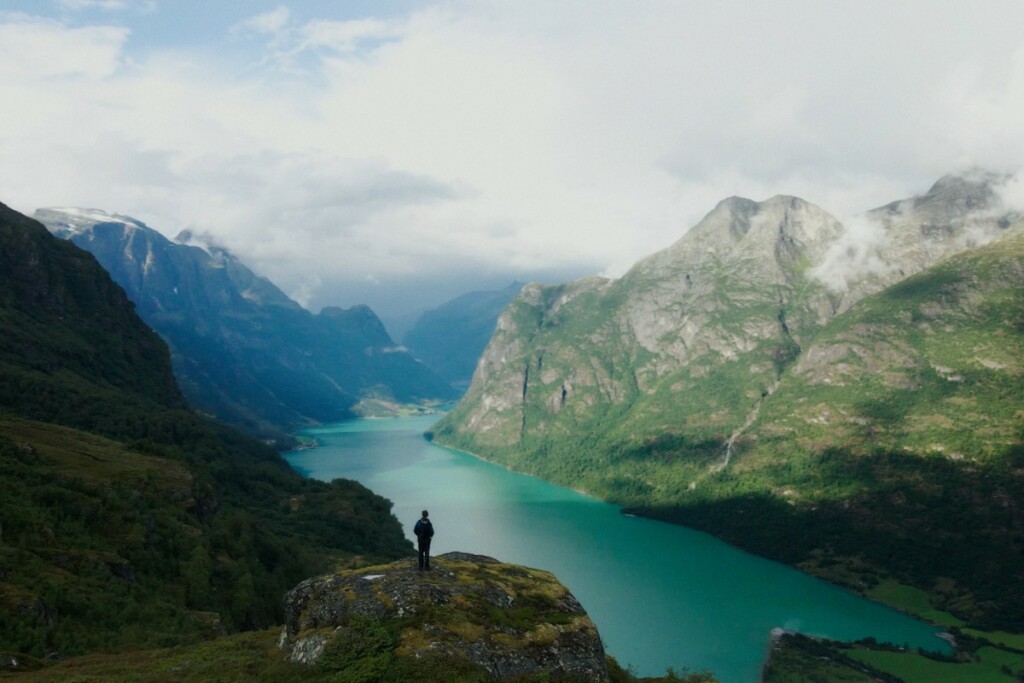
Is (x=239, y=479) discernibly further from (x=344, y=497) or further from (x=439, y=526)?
(x=439, y=526)

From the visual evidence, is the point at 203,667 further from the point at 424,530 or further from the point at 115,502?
the point at 115,502

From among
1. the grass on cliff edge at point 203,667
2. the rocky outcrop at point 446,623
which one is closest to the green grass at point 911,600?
the grass on cliff edge at point 203,667

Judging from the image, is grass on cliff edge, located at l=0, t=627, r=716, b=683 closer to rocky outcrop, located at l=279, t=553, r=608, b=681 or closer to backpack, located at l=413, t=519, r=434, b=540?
rocky outcrop, located at l=279, t=553, r=608, b=681

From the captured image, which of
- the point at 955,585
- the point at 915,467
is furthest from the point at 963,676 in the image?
the point at 915,467

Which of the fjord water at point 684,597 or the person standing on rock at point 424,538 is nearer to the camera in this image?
the person standing on rock at point 424,538

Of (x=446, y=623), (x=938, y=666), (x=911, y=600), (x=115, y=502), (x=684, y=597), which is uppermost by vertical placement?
(x=446, y=623)

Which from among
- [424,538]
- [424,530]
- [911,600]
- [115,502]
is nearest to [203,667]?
[424,538]

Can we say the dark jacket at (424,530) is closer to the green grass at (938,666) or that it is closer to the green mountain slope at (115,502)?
the green mountain slope at (115,502)
